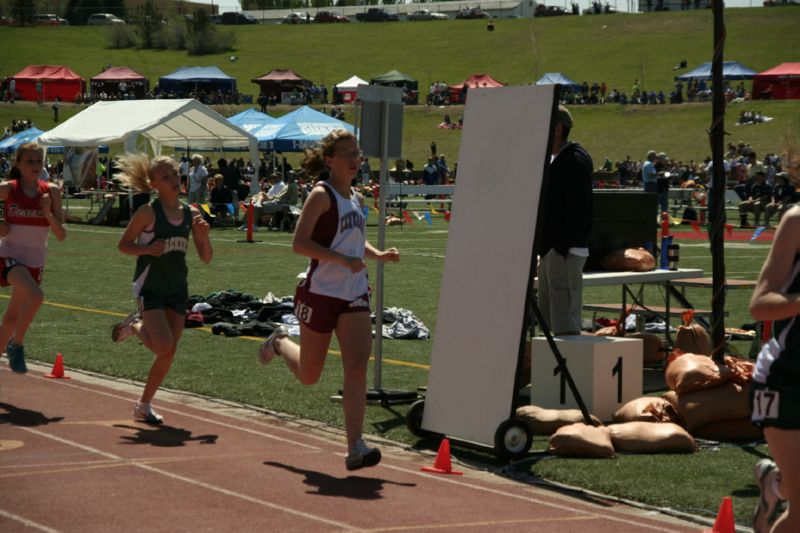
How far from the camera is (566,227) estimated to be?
10031 millimetres

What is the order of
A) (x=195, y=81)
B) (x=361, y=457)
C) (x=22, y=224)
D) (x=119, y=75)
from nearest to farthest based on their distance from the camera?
(x=361, y=457)
(x=22, y=224)
(x=195, y=81)
(x=119, y=75)

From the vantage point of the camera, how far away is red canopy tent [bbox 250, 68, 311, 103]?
8650cm

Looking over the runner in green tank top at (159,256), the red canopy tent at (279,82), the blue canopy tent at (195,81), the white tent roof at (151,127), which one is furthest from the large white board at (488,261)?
the red canopy tent at (279,82)

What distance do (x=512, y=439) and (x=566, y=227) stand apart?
2.33 metres

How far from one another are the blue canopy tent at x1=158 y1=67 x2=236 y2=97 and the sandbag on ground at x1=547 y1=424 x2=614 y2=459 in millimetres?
61349

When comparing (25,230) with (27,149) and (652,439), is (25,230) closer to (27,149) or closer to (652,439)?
(27,149)

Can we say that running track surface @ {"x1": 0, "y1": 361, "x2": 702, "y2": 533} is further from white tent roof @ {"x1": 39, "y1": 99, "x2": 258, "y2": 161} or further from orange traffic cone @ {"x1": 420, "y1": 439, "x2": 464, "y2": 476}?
white tent roof @ {"x1": 39, "y1": 99, "x2": 258, "y2": 161}

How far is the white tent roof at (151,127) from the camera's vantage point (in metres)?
35.4

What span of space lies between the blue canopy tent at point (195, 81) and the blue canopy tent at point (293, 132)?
23.6 meters

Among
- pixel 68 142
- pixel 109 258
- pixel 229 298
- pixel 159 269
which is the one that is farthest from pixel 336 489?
pixel 68 142

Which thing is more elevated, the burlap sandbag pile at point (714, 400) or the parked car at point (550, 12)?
the parked car at point (550, 12)

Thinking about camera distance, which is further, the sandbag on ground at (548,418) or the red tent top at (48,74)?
the red tent top at (48,74)

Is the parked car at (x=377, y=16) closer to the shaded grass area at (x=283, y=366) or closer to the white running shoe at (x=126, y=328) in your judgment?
the shaded grass area at (x=283, y=366)

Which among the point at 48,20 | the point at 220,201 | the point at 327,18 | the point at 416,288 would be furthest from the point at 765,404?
the point at 327,18
